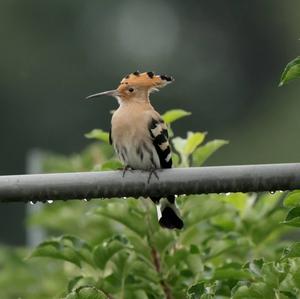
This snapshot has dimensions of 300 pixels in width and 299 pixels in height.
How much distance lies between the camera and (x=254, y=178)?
5.46 meters

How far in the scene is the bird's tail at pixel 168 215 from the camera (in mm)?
6836

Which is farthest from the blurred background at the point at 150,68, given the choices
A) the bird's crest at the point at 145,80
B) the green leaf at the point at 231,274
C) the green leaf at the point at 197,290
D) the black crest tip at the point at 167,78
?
the green leaf at the point at 197,290

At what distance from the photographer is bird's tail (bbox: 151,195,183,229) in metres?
6.84

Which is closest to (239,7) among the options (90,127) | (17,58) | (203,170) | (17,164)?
(17,58)

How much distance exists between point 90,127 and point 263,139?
15.9 feet

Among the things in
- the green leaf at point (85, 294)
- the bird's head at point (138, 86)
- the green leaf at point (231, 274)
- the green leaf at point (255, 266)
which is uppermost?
the bird's head at point (138, 86)

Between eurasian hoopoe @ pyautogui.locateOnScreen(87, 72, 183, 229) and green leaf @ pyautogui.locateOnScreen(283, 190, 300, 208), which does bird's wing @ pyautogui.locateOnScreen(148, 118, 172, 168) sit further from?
green leaf @ pyautogui.locateOnScreen(283, 190, 300, 208)

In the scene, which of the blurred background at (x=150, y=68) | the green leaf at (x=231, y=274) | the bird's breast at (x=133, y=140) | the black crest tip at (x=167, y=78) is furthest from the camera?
the blurred background at (x=150, y=68)

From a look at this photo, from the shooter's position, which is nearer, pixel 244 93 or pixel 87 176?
pixel 87 176

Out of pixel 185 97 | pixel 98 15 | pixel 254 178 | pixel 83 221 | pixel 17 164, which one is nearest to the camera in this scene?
pixel 254 178

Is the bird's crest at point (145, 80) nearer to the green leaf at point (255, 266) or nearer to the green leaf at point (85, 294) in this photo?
the green leaf at point (255, 266)

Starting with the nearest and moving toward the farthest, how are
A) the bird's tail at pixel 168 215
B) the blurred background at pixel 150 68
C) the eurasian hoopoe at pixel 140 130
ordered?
the bird's tail at pixel 168 215
the eurasian hoopoe at pixel 140 130
the blurred background at pixel 150 68

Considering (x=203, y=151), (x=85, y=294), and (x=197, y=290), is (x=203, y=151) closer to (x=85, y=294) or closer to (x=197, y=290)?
(x=197, y=290)

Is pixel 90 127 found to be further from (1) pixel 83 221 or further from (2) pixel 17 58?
(1) pixel 83 221
